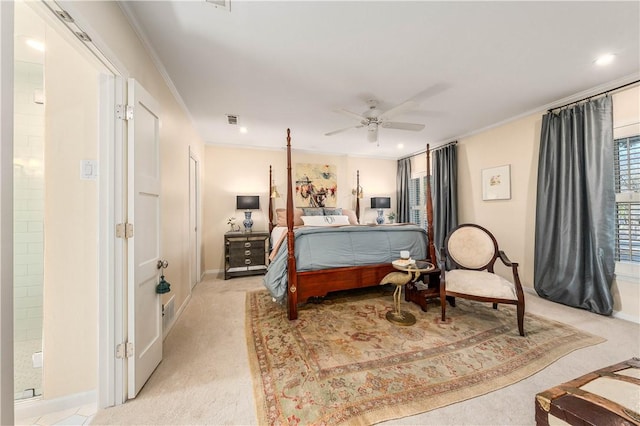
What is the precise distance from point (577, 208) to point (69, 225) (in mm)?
4694

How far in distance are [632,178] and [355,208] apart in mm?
3977

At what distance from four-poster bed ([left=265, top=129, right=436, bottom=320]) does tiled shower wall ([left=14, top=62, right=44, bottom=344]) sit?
1818 mm

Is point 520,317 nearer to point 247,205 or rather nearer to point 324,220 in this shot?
point 324,220

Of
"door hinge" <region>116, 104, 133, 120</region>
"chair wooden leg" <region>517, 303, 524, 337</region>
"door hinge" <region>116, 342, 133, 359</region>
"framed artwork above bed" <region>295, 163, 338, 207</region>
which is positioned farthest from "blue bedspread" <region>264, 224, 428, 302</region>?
"framed artwork above bed" <region>295, 163, 338, 207</region>

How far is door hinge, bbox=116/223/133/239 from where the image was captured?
1.43m

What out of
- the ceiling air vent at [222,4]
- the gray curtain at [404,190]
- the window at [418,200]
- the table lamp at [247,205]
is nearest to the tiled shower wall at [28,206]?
the ceiling air vent at [222,4]

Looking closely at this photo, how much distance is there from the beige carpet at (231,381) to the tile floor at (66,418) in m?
0.08

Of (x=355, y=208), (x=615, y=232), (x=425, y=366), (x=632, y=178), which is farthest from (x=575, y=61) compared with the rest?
(x=355, y=208)

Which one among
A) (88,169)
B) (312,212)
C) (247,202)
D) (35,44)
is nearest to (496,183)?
(312,212)

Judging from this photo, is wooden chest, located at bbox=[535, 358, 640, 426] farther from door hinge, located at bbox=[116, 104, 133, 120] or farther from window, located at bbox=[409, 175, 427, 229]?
window, located at bbox=[409, 175, 427, 229]

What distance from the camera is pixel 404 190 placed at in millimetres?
5672

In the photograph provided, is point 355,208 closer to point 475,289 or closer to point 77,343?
point 475,289

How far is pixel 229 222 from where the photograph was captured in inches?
182

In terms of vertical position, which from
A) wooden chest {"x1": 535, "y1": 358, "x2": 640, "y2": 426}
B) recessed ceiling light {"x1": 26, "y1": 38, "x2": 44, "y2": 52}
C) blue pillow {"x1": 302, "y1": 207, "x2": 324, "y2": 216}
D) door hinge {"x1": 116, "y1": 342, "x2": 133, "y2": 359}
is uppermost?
recessed ceiling light {"x1": 26, "y1": 38, "x2": 44, "y2": 52}
